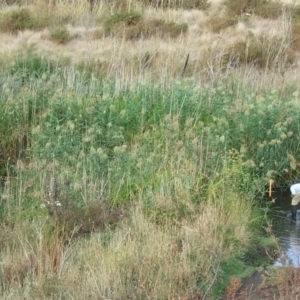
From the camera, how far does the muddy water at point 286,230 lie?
6.31 meters

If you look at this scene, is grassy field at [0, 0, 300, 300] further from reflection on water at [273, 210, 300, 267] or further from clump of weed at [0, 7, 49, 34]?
clump of weed at [0, 7, 49, 34]

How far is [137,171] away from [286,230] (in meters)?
1.60

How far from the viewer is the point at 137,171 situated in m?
7.37

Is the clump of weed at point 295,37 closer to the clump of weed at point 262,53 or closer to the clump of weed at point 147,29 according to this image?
the clump of weed at point 262,53

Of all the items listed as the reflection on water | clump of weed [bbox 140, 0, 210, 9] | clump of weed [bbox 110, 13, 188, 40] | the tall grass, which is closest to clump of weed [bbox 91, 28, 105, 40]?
clump of weed [bbox 110, 13, 188, 40]

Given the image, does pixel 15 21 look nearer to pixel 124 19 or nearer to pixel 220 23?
pixel 124 19

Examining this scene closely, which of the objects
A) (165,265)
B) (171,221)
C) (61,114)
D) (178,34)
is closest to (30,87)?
(61,114)

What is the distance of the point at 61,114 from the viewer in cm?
862

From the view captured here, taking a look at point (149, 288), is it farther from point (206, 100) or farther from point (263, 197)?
point (206, 100)

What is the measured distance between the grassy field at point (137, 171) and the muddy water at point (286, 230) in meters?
0.19

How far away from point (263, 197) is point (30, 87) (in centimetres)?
334

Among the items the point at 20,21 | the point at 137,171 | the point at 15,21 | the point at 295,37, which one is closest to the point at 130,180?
the point at 137,171

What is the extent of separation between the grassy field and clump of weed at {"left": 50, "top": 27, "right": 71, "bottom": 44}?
276 cm

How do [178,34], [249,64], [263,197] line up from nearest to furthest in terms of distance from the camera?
1. [263,197]
2. [249,64]
3. [178,34]
